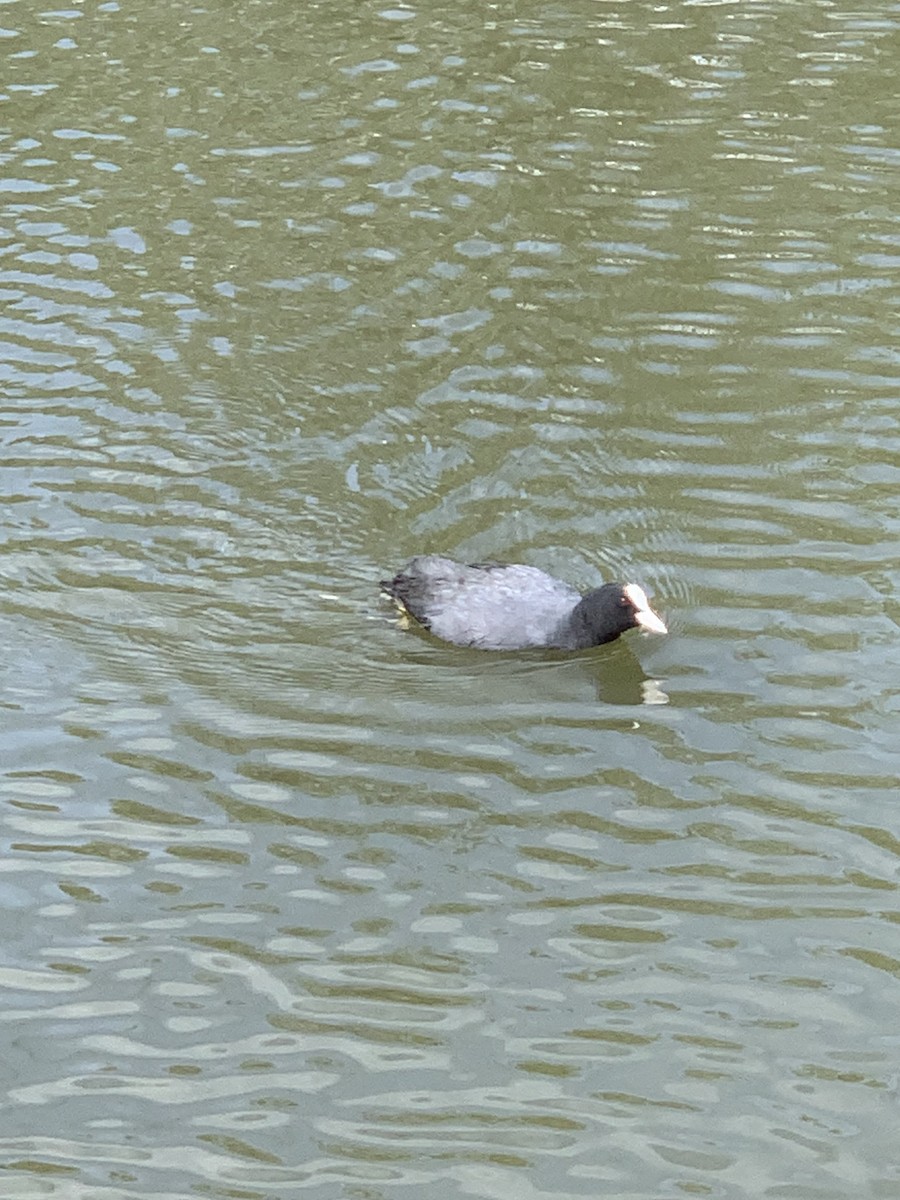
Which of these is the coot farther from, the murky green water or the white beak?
the murky green water

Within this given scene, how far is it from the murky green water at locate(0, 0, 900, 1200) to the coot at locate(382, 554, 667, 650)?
19 cm

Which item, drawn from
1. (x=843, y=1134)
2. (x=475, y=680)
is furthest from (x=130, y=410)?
(x=843, y=1134)

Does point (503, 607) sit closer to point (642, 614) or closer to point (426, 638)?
point (426, 638)

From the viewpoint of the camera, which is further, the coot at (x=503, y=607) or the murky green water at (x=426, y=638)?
the coot at (x=503, y=607)

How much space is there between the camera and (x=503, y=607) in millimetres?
9469

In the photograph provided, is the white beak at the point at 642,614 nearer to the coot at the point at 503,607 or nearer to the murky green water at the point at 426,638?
the coot at the point at 503,607

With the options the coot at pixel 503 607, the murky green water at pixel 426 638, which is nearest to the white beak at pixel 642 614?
the coot at pixel 503 607

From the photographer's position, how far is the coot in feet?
30.6

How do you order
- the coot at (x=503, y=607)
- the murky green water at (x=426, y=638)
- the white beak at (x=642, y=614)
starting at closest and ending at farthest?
the murky green water at (x=426, y=638), the white beak at (x=642, y=614), the coot at (x=503, y=607)

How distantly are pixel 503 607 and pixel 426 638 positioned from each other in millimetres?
404

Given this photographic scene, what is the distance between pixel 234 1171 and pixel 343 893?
1.44 metres

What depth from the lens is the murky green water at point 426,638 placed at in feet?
22.6

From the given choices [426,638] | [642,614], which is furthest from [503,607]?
[642,614]

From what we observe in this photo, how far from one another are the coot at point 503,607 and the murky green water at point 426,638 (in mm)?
192
